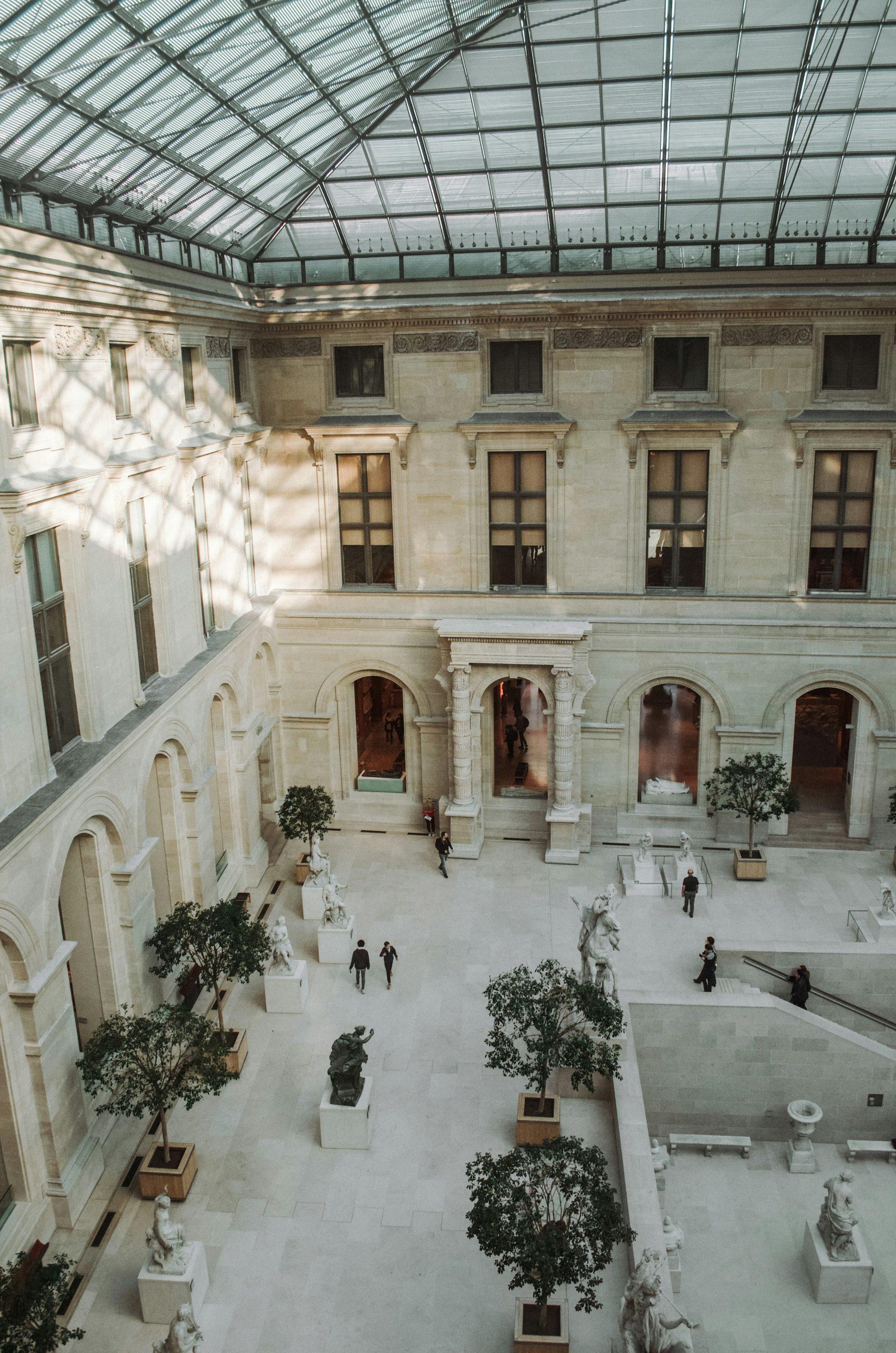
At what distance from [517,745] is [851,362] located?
15031 millimetres

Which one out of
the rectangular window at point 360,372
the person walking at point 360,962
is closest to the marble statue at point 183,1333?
the person walking at point 360,962

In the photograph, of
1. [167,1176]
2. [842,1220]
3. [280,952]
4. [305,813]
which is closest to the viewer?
[167,1176]

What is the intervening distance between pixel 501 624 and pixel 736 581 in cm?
632

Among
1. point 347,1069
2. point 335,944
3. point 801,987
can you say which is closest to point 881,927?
point 801,987

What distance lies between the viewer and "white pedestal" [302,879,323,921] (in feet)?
93.9

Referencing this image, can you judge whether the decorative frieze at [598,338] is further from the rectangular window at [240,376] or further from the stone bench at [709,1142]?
the stone bench at [709,1142]

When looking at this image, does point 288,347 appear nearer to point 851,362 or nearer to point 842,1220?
point 851,362

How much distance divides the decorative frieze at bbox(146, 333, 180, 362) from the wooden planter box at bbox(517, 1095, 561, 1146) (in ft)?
53.5

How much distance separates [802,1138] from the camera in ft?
80.9

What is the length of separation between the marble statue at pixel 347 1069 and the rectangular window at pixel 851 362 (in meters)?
19.7

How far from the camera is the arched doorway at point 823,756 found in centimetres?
3288

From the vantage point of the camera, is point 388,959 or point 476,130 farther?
point 476,130

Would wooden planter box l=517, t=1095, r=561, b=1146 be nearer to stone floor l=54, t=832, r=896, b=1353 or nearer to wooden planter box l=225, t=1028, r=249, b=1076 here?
stone floor l=54, t=832, r=896, b=1353

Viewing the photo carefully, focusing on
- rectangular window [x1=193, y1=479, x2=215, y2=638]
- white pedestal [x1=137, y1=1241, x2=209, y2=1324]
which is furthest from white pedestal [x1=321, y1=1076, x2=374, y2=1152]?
rectangular window [x1=193, y1=479, x2=215, y2=638]
